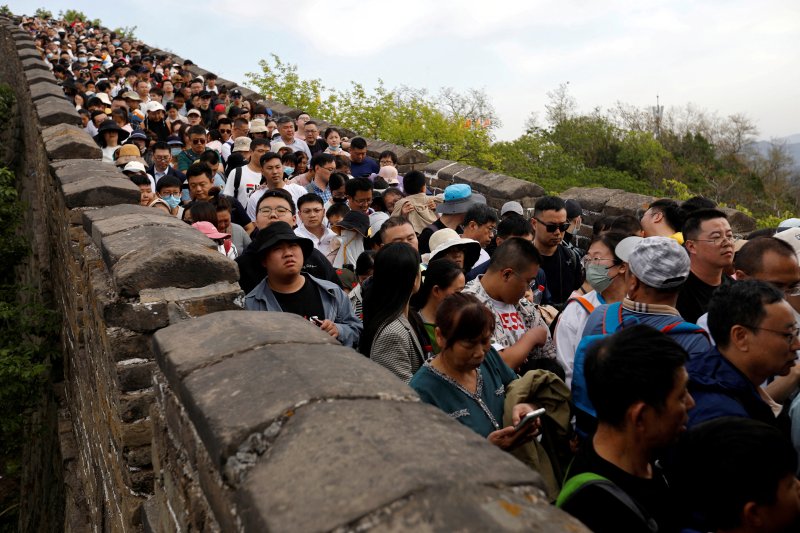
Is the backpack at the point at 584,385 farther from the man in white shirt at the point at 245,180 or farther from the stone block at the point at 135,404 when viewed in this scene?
the man in white shirt at the point at 245,180

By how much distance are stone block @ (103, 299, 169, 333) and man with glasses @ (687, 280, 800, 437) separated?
95.2 inches

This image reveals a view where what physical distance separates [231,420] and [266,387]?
0.15 metres

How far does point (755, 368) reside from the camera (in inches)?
113

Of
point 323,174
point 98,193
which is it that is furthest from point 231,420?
point 323,174

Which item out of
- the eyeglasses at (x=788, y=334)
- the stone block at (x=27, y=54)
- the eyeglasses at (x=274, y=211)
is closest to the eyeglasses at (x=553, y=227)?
the eyeglasses at (x=274, y=211)

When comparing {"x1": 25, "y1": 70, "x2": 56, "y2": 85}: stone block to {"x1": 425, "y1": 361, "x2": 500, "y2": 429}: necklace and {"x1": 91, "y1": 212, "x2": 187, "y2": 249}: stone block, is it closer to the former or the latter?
{"x1": 91, "y1": 212, "x2": 187, "y2": 249}: stone block

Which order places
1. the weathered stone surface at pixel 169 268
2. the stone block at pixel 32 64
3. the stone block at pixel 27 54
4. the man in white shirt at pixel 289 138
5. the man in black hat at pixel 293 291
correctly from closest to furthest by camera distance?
the weathered stone surface at pixel 169 268
the man in black hat at pixel 293 291
the man in white shirt at pixel 289 138
the stone block at pixel 32 64
the stone block at pixel 27 54

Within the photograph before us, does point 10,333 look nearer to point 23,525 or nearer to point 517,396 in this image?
point 23,525

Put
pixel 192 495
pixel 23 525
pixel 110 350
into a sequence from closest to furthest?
1. pixel 192 495
2. pixel 110 350
3. pixel 23 525

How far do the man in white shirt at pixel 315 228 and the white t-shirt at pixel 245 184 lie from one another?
6.42ft

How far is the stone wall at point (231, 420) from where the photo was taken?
4.55 ft

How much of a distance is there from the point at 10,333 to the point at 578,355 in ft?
21.4

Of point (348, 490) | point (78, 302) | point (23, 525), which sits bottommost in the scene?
point (23, 525)

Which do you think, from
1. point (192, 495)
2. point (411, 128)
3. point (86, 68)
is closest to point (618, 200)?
point (192, 495)
